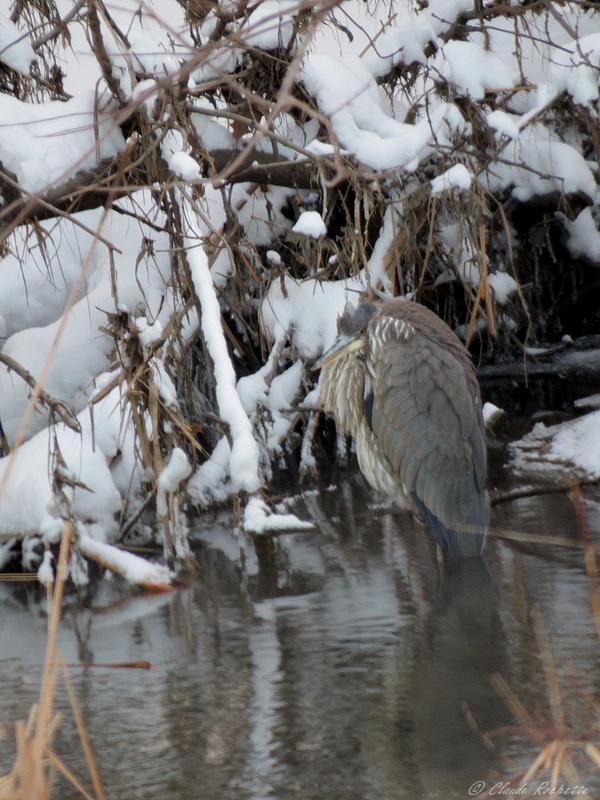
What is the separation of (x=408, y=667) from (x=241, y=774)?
0.89m

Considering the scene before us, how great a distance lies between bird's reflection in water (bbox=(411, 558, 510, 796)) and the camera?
2.50 metres

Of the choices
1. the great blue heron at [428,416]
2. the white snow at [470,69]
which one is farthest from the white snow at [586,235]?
the great blue heron at [428,416]

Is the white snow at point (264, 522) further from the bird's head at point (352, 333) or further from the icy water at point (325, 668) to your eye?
the bird's head at point (352, 333)

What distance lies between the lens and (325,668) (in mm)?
3209

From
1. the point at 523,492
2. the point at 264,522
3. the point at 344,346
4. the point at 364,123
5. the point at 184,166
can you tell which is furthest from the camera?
the point at 364,123

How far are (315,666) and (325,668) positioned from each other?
43 mm

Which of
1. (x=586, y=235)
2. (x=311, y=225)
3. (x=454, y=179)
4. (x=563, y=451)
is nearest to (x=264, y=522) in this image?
(x=311, y=225)

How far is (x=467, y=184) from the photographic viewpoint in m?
5.10

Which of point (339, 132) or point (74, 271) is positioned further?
point (74, 271)

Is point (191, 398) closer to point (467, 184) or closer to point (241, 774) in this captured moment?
point (467, 184)

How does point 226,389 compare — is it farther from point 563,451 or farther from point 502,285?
point 502,285

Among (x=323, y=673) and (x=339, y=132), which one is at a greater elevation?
(x=339, y=132)

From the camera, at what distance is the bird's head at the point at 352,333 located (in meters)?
4.57

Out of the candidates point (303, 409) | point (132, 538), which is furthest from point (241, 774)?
point (303, 409)
